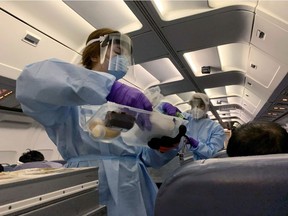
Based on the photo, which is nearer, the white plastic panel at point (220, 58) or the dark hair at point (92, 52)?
the dark hair at point (92, 52)

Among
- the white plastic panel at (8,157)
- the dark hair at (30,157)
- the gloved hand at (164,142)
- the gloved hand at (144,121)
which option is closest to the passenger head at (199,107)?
the gloved hand at (164,142)

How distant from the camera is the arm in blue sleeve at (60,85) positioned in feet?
3.07

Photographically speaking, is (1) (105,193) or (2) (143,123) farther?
(1) (105,193)

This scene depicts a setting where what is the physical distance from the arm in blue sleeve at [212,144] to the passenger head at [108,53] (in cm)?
169

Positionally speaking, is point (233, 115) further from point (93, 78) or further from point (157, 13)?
point (93, 78)

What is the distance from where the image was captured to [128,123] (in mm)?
910

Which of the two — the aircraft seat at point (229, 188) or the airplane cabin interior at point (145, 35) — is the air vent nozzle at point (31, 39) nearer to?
the airplane cabin interior at point (145, 35)

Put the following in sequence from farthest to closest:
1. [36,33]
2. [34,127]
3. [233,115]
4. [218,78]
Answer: [233,115]
[218,78]
[34,127]
[36,33]

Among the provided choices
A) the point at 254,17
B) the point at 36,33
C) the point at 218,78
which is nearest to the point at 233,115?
the point at 218,78

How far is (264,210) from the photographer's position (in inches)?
23.6

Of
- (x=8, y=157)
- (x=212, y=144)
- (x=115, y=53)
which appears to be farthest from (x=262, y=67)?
(x=8, y=157)

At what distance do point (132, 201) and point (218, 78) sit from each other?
445 cm

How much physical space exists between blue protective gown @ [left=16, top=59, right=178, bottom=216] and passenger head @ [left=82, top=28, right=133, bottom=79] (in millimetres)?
289

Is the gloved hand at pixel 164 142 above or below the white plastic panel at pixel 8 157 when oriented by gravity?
below
